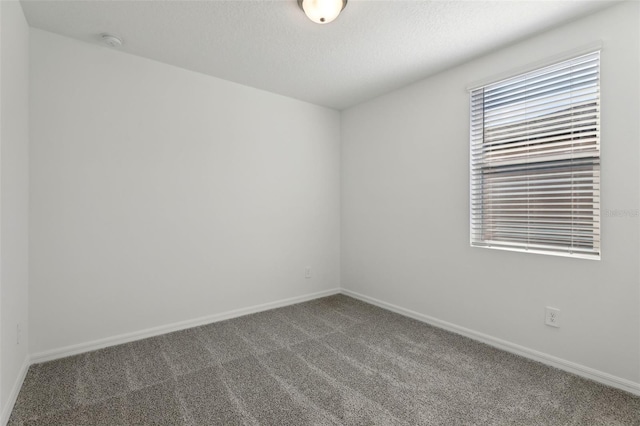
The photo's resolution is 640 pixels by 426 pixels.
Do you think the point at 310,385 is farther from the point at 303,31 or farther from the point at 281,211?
the point at 303,31

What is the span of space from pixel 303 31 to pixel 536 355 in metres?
2.99

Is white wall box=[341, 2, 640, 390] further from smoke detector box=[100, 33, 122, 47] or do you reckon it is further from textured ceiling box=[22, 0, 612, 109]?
smoke detector box=[100, 33, 122, 47]

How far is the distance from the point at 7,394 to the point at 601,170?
151 inches

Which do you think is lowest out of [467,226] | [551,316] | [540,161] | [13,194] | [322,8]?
[551,316]

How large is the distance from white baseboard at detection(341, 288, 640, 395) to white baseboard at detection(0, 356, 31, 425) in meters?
3.08

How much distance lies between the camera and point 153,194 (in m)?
2.82

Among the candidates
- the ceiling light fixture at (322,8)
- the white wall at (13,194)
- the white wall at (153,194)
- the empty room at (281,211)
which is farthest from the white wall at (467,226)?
the white wall at (13,194)

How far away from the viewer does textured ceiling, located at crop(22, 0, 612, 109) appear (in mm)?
2059

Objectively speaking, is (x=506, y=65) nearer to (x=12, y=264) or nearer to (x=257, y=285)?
(x=257, y=285)

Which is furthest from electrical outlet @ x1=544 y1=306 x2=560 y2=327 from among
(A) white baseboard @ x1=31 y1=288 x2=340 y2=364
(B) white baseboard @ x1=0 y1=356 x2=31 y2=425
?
(B) white baseboard @ x1=0 y1=356 x2=31 y2=425

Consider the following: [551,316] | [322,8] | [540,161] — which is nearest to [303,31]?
[322,8]

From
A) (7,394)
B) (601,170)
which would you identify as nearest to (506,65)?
(601,170)

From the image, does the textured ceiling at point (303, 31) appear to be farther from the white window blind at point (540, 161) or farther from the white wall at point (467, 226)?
the white window blind at point (540, 161)

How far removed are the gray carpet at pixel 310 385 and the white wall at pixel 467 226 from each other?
0.29 metres
